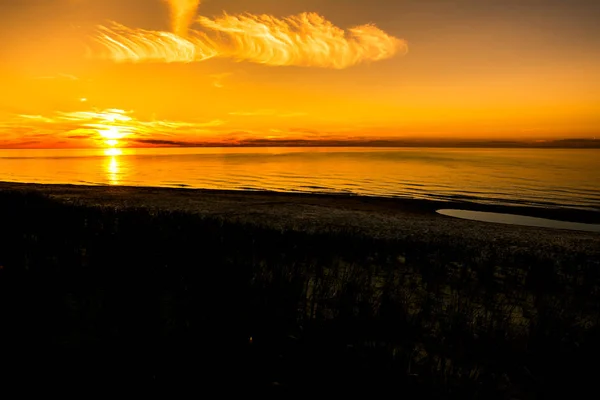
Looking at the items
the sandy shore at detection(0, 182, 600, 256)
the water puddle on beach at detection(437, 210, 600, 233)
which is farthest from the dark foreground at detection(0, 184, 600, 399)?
the water puddle on beach at detection(437, 210, 600, 233)

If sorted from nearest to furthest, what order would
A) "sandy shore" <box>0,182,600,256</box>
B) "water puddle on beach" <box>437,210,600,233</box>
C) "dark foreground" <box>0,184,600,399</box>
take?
"dark foreground" <box>0,184,600,399</box> → "sandy shore" <box>0,182,600,256</box> → "water puddle on beach" <box>437,210,600,233</box>

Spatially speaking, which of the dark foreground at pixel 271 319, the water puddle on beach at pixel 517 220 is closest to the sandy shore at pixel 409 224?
the water puddle on beach at pixel 517 220

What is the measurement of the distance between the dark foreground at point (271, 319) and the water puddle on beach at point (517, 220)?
15647 mm

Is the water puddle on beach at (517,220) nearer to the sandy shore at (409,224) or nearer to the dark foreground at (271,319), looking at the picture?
the sandy shore at (409,224)

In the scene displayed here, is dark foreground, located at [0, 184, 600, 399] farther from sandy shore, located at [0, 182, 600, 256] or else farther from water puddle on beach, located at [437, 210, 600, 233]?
water puddle on beach, located at [437, 210, 600, 233]

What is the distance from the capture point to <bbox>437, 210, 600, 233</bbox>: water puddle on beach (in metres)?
24.3

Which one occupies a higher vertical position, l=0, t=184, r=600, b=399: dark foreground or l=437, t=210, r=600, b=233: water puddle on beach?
l=0, t=184, r=600, b=399: dark foreground

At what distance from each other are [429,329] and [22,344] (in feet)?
16.5

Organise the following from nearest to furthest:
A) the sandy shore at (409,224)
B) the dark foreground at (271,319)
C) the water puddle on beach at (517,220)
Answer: the dark foreground at (271,319) < the sandy shore at (409,224) < the water puddle on beach at (517,220)

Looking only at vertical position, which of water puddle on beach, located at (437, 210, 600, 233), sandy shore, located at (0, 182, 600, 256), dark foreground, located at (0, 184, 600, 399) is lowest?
water puddle on beach, located at (437, 210, 600, 233)

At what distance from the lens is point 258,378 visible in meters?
3.61

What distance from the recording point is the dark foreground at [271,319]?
12.3ft

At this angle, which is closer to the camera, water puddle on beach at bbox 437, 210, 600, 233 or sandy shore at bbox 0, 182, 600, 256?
sandy shore at bbox 0, 182, 600, 256

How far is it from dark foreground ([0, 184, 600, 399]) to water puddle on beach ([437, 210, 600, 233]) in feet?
51.3
